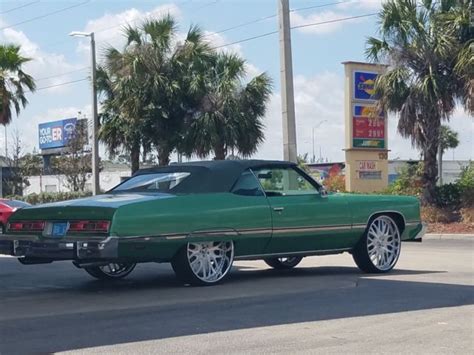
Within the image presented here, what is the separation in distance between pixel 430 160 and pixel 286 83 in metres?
5.41

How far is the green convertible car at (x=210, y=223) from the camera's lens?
30.2ft

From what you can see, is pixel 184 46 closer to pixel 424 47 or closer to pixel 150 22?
pixel 150 22

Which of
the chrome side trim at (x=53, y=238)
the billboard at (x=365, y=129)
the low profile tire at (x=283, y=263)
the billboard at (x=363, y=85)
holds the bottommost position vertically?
the low profile tire at (x=283, y=263)

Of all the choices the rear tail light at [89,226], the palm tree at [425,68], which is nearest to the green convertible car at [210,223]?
the rear tail light at [89,226]

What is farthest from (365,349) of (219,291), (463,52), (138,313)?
(463,52)

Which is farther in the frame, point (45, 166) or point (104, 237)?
point (45, 166)

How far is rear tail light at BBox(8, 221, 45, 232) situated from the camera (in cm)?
962

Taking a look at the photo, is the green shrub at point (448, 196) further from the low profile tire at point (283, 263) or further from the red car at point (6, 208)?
the low profile tire at point (283, 263)

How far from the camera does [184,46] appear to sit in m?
30.8

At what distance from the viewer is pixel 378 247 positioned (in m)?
11.4

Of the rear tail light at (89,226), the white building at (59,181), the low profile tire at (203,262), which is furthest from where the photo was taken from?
the white building at (59,181)

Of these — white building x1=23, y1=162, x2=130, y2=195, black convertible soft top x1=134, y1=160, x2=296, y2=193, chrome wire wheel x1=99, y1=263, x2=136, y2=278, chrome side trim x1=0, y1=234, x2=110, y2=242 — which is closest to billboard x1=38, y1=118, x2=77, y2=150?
white building x1=23, y1=162, x2=130, y2=195

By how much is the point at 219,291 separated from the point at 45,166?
5631 cm

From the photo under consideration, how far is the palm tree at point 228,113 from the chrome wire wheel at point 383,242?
59.4ft
